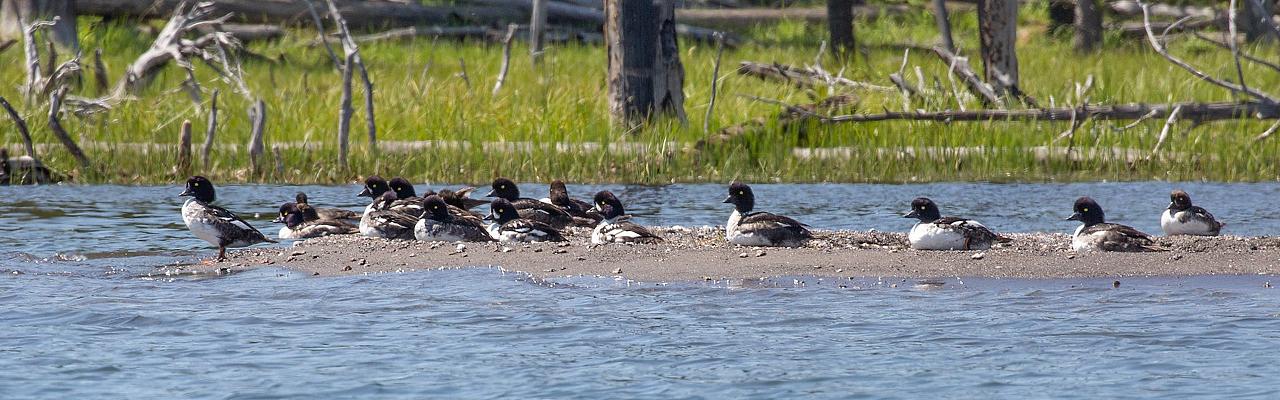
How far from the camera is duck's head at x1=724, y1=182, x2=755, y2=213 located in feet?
40.0

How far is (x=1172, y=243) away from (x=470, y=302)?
5.06 meters

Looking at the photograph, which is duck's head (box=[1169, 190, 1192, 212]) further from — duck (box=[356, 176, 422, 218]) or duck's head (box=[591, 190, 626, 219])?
duck (box=[356, 176, 422, 218])

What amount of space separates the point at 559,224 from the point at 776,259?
270 centimetres

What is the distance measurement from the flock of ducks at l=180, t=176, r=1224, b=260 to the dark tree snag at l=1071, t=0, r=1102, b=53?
58.8 ft

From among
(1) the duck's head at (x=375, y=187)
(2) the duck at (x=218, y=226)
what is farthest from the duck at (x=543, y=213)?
(2) the duck at (x=218, y=226)

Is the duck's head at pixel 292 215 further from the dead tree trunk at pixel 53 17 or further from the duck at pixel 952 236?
the dead tree trunk at pixel 53 17

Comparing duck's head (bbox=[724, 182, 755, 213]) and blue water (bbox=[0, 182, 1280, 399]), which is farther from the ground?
duck's head (bbox=[724, 182, 755, 213])

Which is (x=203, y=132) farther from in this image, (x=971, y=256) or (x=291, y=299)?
(x=971, y=256)

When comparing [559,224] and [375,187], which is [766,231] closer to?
[559,224]

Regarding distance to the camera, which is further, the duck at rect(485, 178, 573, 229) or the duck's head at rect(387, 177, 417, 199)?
the duck's head at rect(387, 177, 417, 199)

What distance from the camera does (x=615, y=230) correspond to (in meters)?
12.0

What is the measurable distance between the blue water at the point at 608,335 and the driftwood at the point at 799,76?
9.50 meters

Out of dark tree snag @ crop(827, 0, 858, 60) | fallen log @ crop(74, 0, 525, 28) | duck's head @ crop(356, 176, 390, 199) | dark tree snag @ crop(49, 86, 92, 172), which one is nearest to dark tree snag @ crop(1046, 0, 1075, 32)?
dark tree snag @ crop(827, 0, 858, 60)

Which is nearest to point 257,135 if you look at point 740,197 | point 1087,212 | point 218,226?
point 218,226
